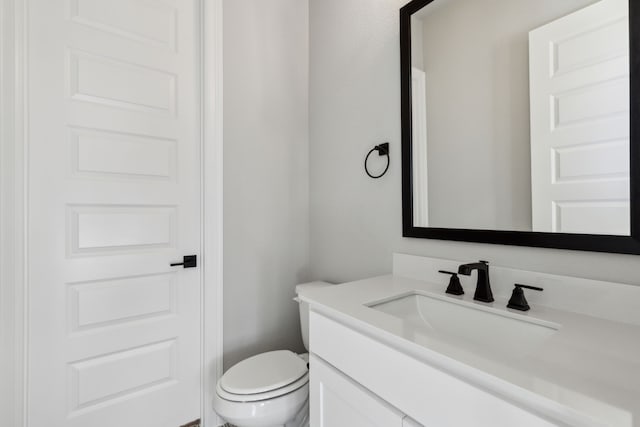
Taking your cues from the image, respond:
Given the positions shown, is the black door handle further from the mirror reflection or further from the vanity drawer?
the mirror reflection

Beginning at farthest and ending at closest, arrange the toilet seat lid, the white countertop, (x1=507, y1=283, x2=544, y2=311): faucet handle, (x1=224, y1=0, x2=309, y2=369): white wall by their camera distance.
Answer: (x1=224, y1=0, x2=309, y2=369): white wall
the toilet seat lid
(x1=507, y1=283, x2=544, y2=311): faucet handle
the white countertop

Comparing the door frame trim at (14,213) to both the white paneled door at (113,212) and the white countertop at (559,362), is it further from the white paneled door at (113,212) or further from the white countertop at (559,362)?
the white countertop at (559,362)

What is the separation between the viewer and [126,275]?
142 centimetres

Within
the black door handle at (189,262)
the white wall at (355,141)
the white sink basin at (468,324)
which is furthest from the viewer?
the black door handle at (189,262)

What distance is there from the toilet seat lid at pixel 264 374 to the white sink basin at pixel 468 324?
22.1 inches

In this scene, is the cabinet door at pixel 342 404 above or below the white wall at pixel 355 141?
below

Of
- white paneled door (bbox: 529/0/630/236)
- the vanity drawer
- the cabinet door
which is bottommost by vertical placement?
the cabinet door

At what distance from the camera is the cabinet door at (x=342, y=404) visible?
0.78 metres

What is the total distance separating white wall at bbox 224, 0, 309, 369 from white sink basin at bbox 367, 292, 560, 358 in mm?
929

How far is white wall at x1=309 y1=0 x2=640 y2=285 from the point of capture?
1436 millimetres

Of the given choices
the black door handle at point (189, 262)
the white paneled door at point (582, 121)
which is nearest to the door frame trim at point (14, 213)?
the black door handle at point (189, 262)

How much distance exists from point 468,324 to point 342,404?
0.47m

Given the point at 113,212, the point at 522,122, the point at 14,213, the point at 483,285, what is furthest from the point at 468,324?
the point at 14,213

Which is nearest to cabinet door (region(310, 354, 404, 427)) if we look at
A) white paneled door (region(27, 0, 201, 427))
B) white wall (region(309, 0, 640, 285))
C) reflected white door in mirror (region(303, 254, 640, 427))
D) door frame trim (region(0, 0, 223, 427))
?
reflected white door in mirror (region(303, 254, 640, 427))
